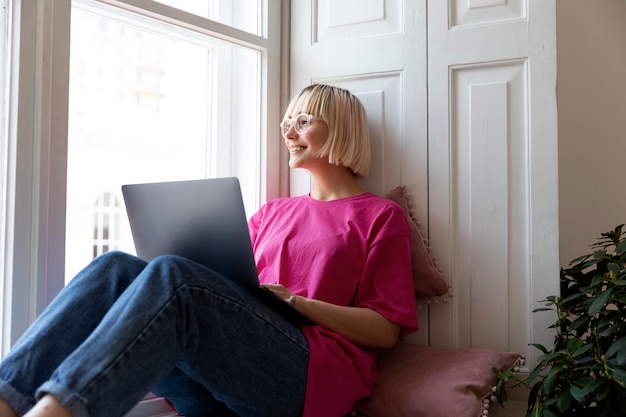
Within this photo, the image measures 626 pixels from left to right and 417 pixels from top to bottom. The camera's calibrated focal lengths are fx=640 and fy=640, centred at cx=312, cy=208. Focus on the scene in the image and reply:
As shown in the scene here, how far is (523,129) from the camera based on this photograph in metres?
1.71

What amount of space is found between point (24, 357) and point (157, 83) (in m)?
1.03

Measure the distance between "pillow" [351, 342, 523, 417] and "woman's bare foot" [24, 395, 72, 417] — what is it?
0.76m

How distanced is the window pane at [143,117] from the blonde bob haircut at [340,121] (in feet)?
1.04

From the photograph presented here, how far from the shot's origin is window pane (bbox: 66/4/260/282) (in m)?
1.70

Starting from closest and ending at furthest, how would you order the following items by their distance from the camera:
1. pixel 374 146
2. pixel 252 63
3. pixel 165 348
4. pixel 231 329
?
pixel 165 348, pixel 231 329, pixel 374 146, pixel 252 63

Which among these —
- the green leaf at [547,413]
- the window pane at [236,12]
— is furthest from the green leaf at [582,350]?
the window pane at [236,12]

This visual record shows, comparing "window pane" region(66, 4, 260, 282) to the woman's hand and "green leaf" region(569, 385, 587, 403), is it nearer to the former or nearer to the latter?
the woman's hand

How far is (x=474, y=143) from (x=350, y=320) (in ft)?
2.06

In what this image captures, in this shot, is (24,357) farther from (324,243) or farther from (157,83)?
(157,83)

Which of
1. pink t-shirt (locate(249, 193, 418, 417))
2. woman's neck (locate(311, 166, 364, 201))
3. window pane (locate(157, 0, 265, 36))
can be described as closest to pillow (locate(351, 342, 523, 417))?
pink t-shirt (locate(249, 193, 418, 417))

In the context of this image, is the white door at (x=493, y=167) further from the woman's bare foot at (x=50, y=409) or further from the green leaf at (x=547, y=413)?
the woman's bare foot at (x=50, y=409)

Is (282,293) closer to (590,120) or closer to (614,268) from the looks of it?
(614,268)

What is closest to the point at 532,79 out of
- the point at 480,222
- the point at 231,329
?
the point at 480,222

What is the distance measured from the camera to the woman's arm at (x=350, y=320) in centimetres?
144
